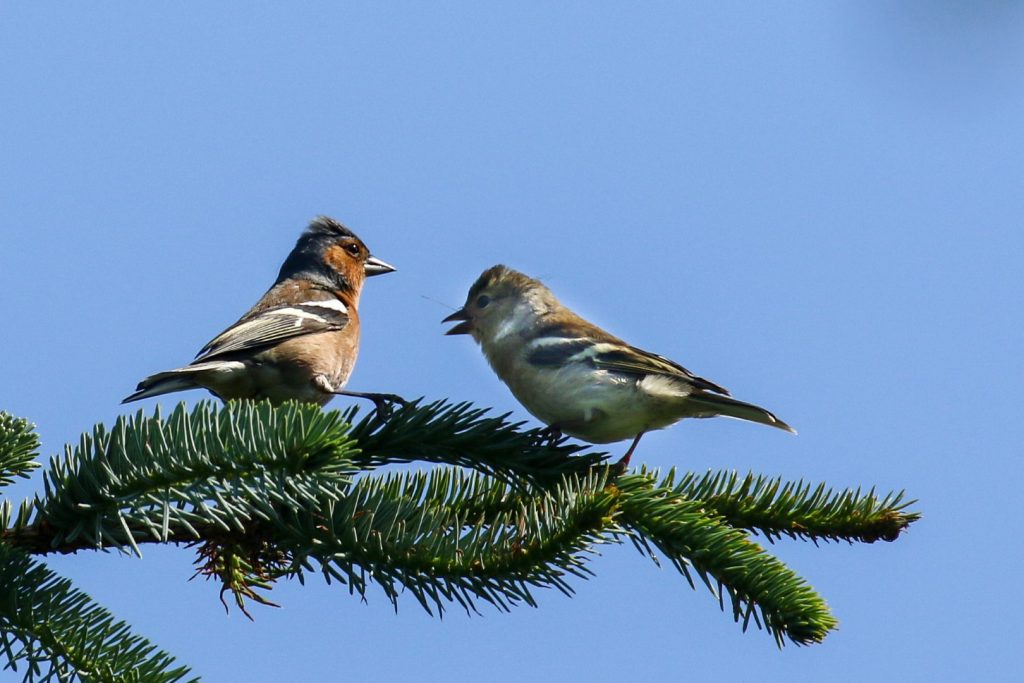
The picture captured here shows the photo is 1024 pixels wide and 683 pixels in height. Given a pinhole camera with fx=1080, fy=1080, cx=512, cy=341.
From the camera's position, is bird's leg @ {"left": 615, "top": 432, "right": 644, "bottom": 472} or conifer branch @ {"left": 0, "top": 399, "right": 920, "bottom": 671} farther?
bird's leg @ {"left": 615, "top": 432, "right": 644, "bottom": 472}

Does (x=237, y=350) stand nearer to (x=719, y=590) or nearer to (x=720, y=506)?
(x=720, y=506)

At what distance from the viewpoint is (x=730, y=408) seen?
17.4 feet

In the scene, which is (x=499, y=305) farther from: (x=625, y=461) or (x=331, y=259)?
(x=331, y=259)

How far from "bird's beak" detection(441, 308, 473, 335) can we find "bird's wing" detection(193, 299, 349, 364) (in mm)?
912

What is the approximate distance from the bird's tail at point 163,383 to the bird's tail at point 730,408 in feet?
8.94

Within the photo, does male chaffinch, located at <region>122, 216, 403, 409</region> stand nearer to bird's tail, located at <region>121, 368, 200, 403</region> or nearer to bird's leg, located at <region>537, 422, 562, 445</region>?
bird's tail, located at <region>121, 368, 200, 403</region>

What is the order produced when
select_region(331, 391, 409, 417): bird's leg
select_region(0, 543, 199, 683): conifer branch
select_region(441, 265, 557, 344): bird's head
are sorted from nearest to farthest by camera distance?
select_region(0, 543, 199, 683): conifer branch → select_region(331, 391, 409, 417): bird's leg → select_region(441, 265, 557, 344): bird's head

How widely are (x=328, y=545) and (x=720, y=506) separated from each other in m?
1.52

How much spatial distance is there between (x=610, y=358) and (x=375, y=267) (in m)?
3.87

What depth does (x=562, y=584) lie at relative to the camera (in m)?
3.00

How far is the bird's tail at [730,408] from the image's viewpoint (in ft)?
16.9

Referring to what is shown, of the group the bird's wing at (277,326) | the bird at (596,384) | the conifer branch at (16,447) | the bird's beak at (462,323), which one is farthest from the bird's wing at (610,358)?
the conifer branch at (16,447)

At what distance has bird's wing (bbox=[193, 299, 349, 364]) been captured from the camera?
6.36 metres

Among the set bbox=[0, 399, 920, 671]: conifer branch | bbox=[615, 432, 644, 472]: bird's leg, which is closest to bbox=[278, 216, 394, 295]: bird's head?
bbox=[615, 432, 644, 472]: bird's leg
